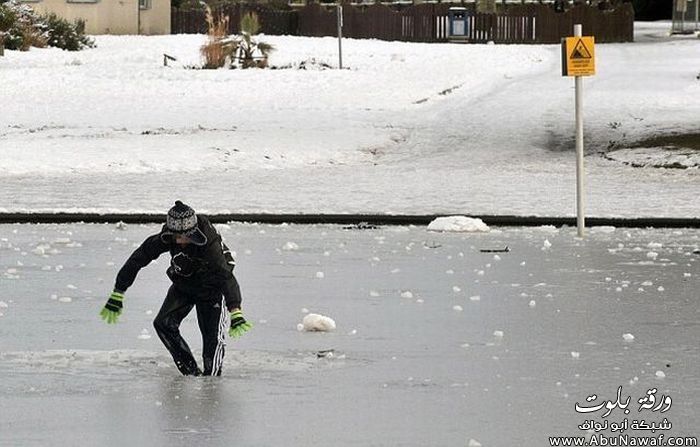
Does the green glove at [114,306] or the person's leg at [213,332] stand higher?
the green glove at [114,306]

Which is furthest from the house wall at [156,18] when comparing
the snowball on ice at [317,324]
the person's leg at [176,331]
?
the person's leg at [176,331]

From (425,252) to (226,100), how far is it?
21.5 metres

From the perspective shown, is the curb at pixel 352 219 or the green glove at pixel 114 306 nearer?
the green glove at pixel 114 306

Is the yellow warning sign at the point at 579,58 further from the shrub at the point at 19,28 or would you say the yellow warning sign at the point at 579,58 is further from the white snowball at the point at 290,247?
the shrub at the point at 19,28

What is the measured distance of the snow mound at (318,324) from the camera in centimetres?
1298

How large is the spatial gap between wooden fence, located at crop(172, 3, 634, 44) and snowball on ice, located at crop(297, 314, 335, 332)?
52.7m

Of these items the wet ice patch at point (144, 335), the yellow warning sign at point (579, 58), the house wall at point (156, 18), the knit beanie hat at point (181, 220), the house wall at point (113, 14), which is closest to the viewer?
the knit beanie hat at point (181, 220)

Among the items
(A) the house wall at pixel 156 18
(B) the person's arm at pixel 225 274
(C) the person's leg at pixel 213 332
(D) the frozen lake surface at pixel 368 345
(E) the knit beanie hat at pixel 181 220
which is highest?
(A) the house wall at pixel 156 18

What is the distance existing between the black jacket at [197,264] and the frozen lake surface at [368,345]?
1.76 feet

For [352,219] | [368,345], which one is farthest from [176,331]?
[352,219]

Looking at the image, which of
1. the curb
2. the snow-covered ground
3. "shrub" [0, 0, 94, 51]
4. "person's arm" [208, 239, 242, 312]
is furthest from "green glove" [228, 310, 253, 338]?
"shrub" [0, 0, 94, 51]

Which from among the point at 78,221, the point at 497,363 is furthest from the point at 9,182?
the point at 497,363

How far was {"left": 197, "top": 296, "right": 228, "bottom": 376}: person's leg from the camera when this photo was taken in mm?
11102

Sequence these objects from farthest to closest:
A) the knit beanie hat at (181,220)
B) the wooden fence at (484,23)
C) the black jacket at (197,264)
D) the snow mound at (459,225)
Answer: the wooden fence at (484,23) < the snow mound at (459,225) < the black jacket at (197,264) < the knit beanie hat at (181,220)
